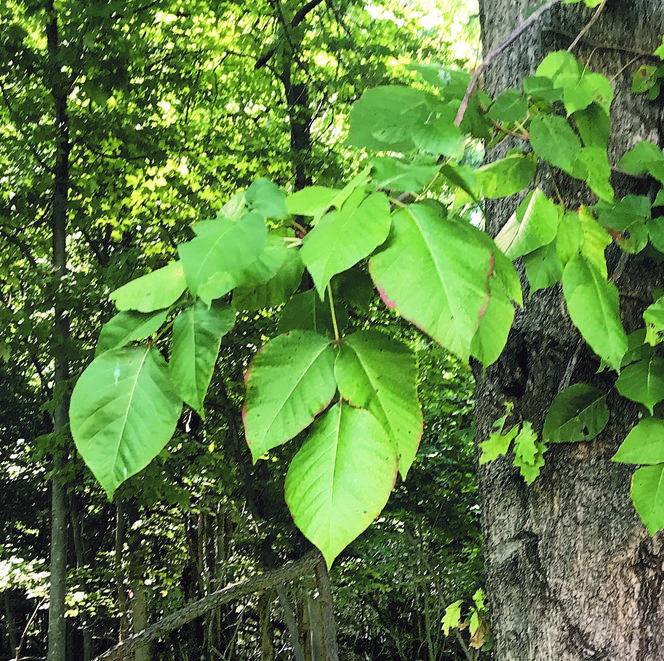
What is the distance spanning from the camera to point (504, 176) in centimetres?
57

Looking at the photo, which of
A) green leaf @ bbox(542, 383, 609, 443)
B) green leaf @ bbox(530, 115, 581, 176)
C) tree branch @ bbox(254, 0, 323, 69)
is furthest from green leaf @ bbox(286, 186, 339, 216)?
tree branch @ bbox(254, 0, 323, 69)

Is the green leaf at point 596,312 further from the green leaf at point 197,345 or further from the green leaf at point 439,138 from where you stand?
the green leaf at point 197,345

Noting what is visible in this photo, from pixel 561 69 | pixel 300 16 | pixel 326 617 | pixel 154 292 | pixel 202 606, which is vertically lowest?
pixel 326 617

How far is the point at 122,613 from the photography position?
13.7 ft

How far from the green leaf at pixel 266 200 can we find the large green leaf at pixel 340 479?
152mm

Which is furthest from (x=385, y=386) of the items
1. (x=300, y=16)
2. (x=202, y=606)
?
(x=202, y=606)

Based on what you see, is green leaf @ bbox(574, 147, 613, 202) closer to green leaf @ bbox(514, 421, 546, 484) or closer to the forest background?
green leaf @ bbox(514, 421, 546, 484)

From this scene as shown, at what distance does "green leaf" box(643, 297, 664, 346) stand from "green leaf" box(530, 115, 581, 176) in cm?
21

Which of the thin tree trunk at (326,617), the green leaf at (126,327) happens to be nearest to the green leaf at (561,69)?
the green leaf at (126,327)

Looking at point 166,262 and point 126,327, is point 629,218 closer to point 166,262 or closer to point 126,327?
point 126,327

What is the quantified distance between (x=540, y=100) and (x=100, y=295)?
2544 mm

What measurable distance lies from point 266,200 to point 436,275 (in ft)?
0.52

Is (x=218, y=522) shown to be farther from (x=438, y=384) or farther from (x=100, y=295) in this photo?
(x=100, y=295)

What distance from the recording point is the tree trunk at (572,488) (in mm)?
681
